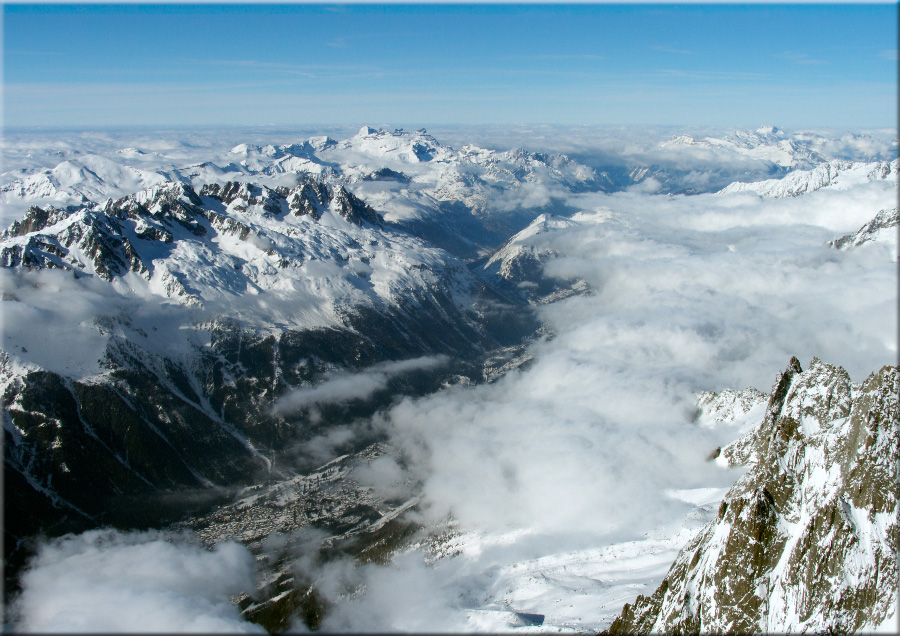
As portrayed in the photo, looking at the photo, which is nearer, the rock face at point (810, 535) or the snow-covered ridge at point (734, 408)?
the rock face at point (810, 535)

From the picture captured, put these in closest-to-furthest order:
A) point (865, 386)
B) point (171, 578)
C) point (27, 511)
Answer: point (865, 386) → point (171, 578) → point (27, 511)

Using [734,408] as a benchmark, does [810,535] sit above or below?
above

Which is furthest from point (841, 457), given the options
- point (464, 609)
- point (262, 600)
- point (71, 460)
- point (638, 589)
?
point (71, 460)

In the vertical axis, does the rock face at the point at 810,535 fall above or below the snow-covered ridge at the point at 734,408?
above

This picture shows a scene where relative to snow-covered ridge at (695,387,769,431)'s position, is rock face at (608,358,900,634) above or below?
above

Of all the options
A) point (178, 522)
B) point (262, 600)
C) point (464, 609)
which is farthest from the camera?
point (178, 522)

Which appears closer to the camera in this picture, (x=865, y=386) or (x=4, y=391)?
(x=865, y=386)

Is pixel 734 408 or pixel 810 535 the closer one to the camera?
pixel 810 535

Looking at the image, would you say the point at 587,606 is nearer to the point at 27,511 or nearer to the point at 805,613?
the point at 805,613
